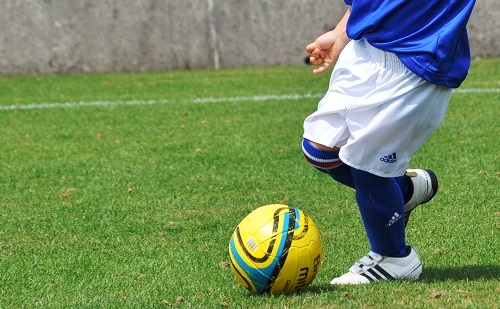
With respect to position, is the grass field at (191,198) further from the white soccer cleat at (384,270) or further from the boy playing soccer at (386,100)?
the boy playing soccer at (386,100)

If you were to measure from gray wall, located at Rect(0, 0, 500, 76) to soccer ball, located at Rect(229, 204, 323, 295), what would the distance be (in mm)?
9255

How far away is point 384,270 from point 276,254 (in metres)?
0.56

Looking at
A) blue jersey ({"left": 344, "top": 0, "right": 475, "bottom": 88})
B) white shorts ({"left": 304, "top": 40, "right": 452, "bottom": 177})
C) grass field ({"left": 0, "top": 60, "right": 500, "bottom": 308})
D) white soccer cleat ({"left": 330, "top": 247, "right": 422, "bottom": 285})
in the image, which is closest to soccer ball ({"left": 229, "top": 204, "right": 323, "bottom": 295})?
grass field ({"left": 0, "top": 60, "right": 500, "bottom": 308})

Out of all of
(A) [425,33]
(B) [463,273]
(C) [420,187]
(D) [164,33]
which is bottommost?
(D) [164,33]

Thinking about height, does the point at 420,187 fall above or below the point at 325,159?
below

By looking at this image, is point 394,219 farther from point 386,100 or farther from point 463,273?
point 386,100

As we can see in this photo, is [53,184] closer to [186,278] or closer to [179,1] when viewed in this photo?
[186,278]

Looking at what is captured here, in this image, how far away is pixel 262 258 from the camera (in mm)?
3953

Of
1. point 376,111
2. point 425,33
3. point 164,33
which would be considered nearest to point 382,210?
point 376,111

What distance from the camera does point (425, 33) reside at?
3.90 metres

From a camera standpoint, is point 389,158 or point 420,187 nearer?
point 389,158

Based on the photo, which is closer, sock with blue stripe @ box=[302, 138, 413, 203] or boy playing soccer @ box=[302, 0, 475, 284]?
boy playing soccer @ box=[302, 0, 475, 284]

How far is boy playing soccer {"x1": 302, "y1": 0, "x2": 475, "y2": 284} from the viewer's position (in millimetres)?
3891

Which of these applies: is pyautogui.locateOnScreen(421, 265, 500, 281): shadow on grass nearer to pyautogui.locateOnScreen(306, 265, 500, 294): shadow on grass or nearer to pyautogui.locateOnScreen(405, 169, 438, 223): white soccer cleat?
pyautogui.locateOnScreen(306, 265, 500, 294): shadow on grass
